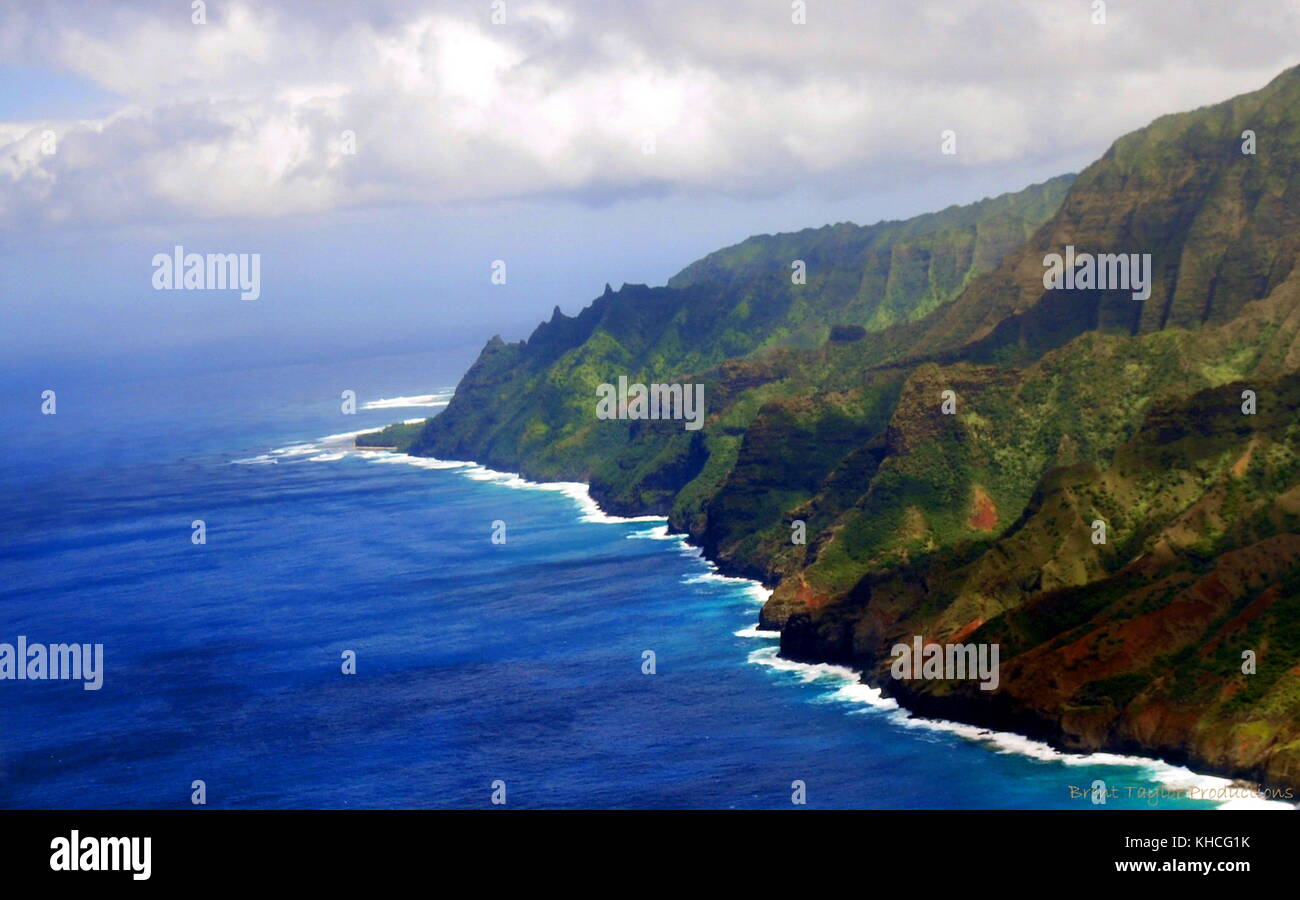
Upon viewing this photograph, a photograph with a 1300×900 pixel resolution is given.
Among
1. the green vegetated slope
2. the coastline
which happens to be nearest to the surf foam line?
the coastline

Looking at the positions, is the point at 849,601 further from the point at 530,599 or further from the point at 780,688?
the point at 530,599

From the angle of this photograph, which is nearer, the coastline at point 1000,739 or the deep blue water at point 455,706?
the coastline at point 1000,739

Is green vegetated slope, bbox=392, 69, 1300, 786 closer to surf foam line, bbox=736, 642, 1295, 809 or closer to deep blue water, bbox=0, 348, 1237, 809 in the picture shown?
surf foam line, bbox=736, 642, 1295, 809

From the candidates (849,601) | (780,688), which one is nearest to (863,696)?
(780,688)

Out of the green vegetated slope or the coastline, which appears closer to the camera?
the coastline
